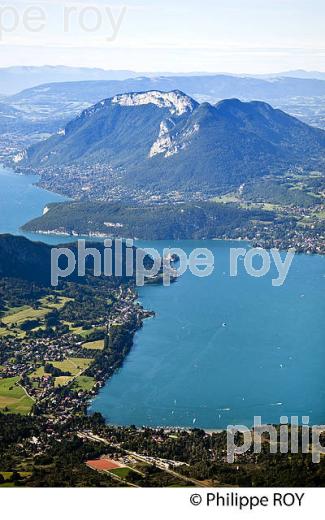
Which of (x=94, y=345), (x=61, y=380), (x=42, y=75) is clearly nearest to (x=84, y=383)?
(x=61, y=380)

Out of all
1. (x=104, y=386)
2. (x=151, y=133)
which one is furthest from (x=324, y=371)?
(x=151, y=133)

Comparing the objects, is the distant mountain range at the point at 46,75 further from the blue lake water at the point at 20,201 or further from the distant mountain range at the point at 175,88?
the blue lake water at the point at 20,201

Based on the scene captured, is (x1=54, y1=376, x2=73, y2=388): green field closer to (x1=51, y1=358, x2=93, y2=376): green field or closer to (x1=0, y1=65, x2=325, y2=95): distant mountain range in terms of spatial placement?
(x1=51, y1=358, x2=93, y2=376): green field

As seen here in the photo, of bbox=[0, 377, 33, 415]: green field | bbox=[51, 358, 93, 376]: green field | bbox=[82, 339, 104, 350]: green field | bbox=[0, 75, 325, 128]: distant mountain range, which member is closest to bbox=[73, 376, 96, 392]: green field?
bbox=[51, 358, 93, 376]: green field

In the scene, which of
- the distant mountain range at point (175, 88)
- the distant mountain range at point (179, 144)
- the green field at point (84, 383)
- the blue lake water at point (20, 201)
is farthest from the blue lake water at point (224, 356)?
the distant mountain range at point (175, 88)

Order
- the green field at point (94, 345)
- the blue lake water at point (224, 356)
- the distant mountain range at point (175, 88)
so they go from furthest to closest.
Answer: the distant mountain range at point (175, 88) < the green field at point (94, 345) < the blue lake water at point (224, 356)

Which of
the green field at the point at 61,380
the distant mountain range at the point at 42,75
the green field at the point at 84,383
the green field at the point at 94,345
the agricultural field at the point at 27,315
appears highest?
the distant mountain range at the point at 42,75
